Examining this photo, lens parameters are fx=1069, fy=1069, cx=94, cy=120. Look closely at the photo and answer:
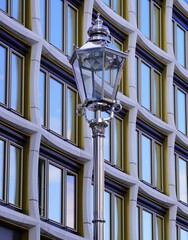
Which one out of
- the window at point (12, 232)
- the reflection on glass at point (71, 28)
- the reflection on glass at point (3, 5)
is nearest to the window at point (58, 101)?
the reflection on glass at point (71, 28)

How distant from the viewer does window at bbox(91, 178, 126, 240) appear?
1635 inches

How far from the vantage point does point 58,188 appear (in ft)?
125

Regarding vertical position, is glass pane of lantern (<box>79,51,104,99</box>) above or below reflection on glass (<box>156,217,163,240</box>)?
below

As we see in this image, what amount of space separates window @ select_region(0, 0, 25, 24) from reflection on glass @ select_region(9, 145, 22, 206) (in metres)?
4.71

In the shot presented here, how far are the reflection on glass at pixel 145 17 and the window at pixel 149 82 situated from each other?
3.74 ft

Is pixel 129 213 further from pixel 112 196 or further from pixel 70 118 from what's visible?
pixel 70 118

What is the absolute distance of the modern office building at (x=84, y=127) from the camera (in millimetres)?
36281

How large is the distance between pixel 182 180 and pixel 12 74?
47.7 feet

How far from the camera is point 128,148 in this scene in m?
43.6

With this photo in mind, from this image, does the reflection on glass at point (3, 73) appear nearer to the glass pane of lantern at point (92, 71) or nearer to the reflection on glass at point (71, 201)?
the reflection on glass at point (71, 201)

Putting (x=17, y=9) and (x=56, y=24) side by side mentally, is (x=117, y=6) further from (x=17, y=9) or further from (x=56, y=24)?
(x=17, y=9)

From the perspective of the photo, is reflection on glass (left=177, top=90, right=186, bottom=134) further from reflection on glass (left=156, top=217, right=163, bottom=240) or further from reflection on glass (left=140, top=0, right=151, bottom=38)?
reflection on glass (left=156, top=217, right=163, bottom=240)

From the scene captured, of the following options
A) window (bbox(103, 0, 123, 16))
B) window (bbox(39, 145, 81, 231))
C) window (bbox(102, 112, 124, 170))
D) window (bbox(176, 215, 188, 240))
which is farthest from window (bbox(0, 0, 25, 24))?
window (bbox(176, 215, 188, 240))

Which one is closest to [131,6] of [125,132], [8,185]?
[125,132]
